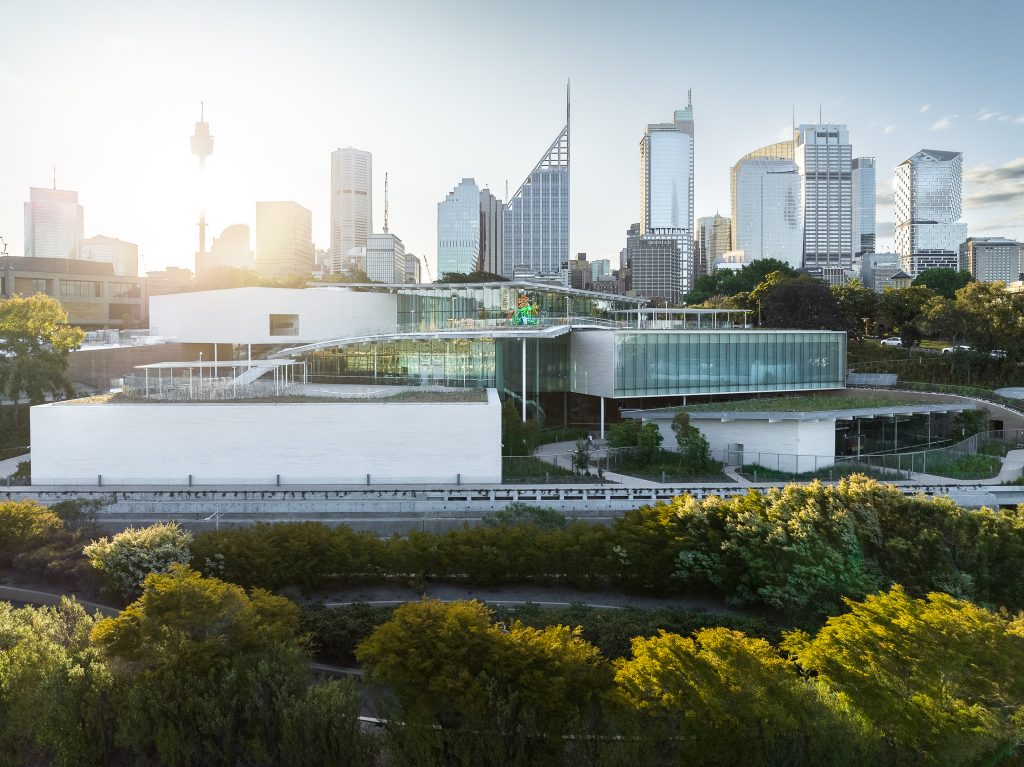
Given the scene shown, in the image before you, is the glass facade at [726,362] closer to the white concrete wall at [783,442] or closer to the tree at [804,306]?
the white concrete wall at [783,442]

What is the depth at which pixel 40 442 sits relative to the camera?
1245 inches

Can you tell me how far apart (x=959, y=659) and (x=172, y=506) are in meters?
25.1

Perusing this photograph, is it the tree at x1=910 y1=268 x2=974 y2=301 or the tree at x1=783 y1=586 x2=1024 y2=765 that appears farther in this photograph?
the tree at x1=910 y1=268 x2=974 y2=301

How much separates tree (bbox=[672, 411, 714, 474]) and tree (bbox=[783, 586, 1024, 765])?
20.1 meters

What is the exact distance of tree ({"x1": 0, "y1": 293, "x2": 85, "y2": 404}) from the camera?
3853cm

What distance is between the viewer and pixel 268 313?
53.7 meters

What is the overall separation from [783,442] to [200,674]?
95.2 ft

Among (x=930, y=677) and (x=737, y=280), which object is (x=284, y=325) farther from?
(x=737, y=280)

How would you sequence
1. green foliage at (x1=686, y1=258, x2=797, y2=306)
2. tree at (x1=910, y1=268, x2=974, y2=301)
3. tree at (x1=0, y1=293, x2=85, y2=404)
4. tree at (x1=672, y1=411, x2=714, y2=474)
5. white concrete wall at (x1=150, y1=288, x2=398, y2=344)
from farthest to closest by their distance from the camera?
green foliage at (x1=686, y1=258, x2=797, y2=306), tree at (x1=910, y1=268, x2=974, y2=301), white concrete wall at (x1=150, y1=288, x2=398, y2=344), tree at (x1=0, y1=293, x2=85, y2=404), tree at (x1=672, y1=411, x2=714, y2=474)

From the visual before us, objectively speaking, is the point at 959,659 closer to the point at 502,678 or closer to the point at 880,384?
the point at 502,678

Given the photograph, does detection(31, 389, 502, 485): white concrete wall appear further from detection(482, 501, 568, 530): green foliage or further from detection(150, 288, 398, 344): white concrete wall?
detection(150, 288, 398, 344): white concrete wall

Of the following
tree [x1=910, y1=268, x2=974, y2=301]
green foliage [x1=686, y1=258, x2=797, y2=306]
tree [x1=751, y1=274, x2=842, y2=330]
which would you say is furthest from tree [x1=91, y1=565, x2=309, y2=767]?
tree [x1=910, y1=268, x2=974, y2=301]

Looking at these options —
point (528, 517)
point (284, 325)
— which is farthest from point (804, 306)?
point (528, 517)

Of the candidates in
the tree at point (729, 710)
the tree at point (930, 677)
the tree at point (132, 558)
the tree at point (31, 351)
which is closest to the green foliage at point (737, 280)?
the tree at point (31, 351)
